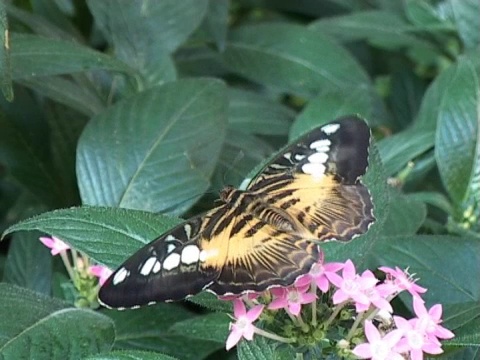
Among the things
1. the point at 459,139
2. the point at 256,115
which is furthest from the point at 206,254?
the point at 256,115

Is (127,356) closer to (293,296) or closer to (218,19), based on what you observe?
(293,296)

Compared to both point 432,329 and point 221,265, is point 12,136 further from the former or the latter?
point 432,329

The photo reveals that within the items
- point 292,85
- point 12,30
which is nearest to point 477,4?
point 292,85

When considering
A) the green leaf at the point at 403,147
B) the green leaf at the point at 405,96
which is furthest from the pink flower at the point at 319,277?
the green leaf at the point at 405,96

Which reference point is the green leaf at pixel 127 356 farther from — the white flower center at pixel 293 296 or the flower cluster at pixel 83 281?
the flower cluster at pixel 83 281

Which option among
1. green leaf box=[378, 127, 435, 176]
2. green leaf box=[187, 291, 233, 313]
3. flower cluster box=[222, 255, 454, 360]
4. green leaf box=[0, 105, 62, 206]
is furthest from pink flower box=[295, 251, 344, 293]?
green leaf box=[0, 105, 62, 206]

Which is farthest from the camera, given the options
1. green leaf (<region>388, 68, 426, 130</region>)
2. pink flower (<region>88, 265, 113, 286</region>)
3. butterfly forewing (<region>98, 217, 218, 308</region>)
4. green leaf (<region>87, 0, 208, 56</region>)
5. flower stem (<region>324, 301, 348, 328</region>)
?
green leaf (<region>388, 68, 426, 130</region>)

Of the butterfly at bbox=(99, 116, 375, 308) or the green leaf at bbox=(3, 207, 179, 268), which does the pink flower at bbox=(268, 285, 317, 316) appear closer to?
the butterfly at bbox=(99, 116, 375, 308)
